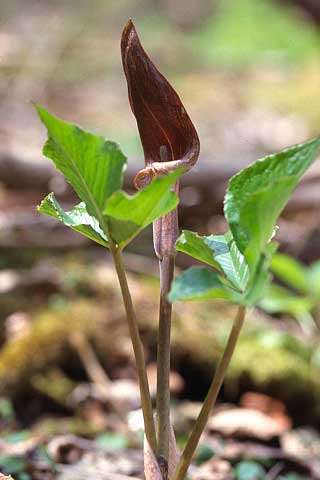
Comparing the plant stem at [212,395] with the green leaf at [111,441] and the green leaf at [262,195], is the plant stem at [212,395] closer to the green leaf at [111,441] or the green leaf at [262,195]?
the green leaf at [262,195]

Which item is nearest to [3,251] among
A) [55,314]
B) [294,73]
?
[55,314]

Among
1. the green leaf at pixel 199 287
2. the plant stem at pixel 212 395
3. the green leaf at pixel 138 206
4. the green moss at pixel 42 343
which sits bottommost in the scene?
the plant stem at pixel 212 395

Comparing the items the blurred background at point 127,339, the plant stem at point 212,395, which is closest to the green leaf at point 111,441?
the blurred background at point 127,339

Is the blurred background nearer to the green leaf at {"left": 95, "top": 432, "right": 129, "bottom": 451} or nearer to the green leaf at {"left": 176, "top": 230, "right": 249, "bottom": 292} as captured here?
the green leaf at {"left": 95, "top": 432, "right": 129, "bottom": 451}

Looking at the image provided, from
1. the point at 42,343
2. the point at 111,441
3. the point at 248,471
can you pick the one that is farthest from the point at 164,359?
the point at 42,343

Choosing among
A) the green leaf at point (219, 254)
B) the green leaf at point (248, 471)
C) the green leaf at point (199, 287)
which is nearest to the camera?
the green leaf at point (199, 287)

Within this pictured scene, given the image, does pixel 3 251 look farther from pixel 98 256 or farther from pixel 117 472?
pixel 117 472
